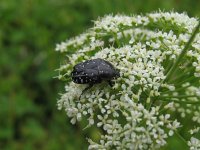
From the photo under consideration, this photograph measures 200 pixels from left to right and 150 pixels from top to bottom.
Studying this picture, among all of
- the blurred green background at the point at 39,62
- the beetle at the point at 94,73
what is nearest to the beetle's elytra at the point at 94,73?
the beetle at the point at 94,73

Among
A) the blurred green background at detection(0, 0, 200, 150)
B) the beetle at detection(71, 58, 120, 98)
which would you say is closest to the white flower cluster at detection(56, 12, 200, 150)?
the beetle at detection(71, 58, 120, 98)

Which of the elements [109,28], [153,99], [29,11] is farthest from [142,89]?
[29,11]

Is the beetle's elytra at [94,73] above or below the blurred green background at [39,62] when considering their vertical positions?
below

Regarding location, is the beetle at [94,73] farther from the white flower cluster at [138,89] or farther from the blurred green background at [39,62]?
the blurred green background at [39,62]

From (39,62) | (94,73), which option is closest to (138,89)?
(94,73)

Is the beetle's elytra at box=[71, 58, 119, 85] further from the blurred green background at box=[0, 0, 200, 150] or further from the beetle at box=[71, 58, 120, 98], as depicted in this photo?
the blurred green background at box=[0, 0, 200, 150]

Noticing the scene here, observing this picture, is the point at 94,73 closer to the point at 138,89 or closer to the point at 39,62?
the point at 138,89

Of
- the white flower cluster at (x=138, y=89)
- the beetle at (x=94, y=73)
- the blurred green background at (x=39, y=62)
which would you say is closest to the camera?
the white flower cluster at (x=138, y=89)
